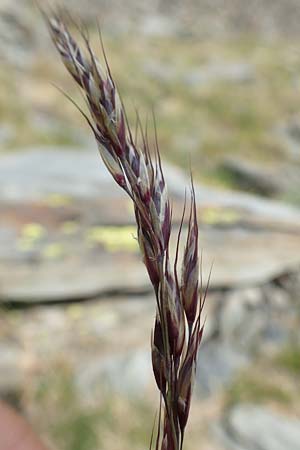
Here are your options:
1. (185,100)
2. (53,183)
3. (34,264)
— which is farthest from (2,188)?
(185,100)

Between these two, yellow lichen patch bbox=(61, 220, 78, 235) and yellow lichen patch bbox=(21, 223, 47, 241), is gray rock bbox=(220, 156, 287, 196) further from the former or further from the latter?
yellow lichen patch bbox=(21, 223, 47, 241)

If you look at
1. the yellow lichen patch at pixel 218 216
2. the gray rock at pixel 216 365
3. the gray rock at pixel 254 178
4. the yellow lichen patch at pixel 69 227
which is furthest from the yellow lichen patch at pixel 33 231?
the gray rock at pixel 254 178

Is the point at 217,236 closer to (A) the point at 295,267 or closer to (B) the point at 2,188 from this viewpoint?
(A) the point at 295,267

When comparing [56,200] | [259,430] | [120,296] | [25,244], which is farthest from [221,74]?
[259,430]

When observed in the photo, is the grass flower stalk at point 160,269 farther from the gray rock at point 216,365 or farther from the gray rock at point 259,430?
the gray rock at point 216,365

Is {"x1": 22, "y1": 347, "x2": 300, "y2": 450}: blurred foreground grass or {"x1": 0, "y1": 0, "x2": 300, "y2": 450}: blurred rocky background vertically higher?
{"x1": 0, "y1": 0, "x2": 300, "y2": 450}: blurred rocky background

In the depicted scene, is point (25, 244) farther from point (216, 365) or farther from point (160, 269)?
point (160, 269)

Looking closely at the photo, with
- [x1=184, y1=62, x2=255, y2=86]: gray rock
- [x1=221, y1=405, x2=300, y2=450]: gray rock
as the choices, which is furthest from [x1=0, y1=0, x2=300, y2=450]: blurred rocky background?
[x1=184, y1=62, x2=255, y2=86]: gray rock
